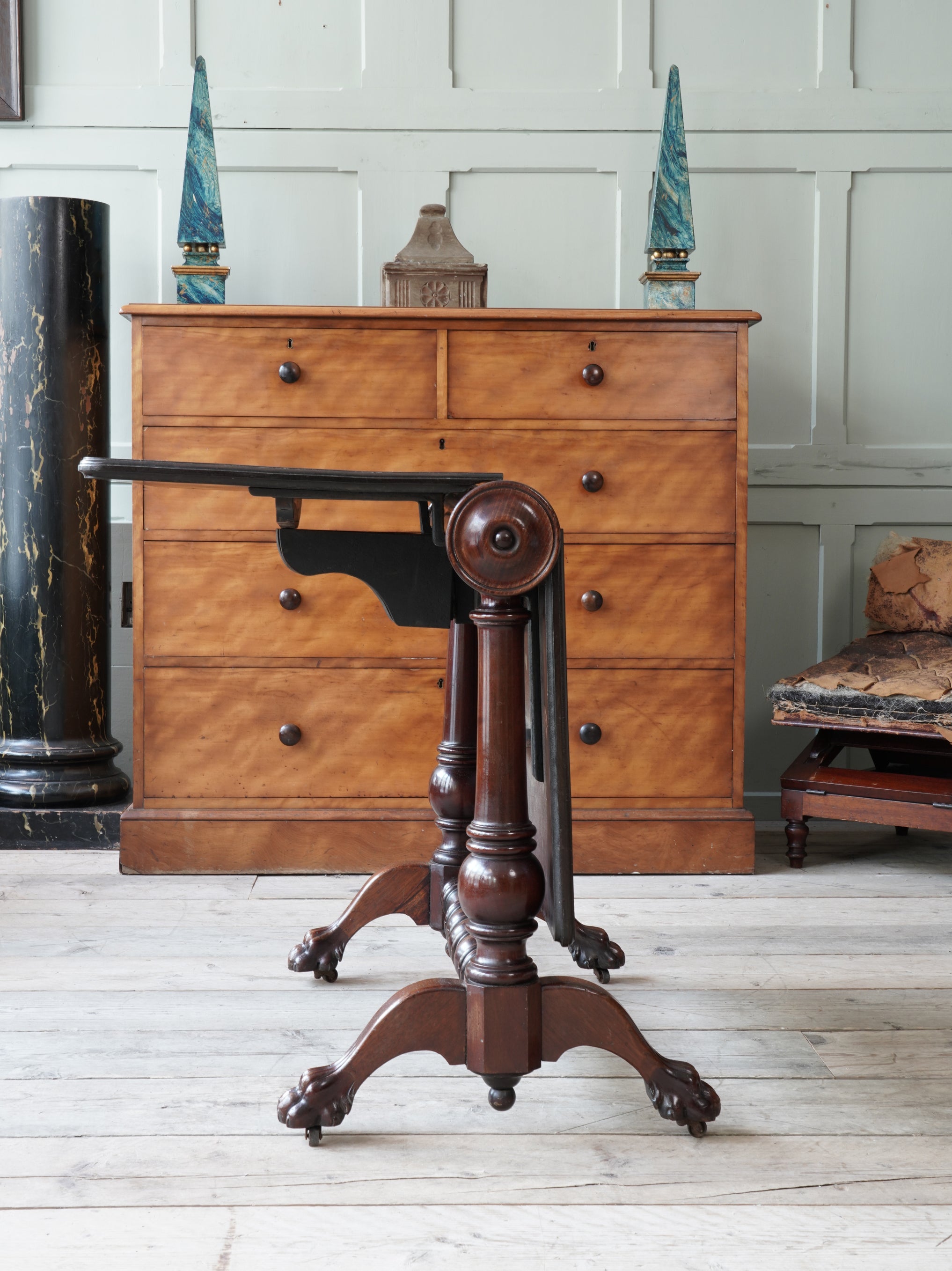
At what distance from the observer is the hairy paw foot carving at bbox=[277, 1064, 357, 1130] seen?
1259 mm

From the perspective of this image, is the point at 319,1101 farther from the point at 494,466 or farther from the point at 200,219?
the point at 200,219

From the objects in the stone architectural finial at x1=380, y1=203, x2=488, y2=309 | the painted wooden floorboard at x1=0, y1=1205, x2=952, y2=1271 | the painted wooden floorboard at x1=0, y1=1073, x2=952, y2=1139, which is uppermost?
the stone architectural finial at x1=380, y1=203, x2=488, y2=309

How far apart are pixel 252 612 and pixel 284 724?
25cm

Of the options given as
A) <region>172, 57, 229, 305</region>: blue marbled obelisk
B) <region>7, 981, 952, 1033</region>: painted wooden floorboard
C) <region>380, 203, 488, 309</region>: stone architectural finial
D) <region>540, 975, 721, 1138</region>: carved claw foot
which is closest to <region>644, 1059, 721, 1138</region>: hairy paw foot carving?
<region>540, 975, 721, 1138</region>: carved claw foot

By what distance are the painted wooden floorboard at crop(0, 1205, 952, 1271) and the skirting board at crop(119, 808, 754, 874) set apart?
1.24 m

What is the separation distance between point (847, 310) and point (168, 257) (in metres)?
1.77

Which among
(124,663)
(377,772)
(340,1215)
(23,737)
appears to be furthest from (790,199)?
(340,1215)

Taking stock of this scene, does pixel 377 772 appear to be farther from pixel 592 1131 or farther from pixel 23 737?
pixel 592 1131

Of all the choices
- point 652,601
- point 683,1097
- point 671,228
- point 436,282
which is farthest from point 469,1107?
point 671,228

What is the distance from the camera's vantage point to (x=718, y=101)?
2.85m

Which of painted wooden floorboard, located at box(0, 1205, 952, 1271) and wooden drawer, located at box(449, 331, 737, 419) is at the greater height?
wooden drawer, located at box(449, 331, 737, 419)

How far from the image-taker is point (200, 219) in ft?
8.08

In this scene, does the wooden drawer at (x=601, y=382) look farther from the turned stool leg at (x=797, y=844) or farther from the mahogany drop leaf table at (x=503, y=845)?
the mahogany drop leaf table at (x=503, y=845)

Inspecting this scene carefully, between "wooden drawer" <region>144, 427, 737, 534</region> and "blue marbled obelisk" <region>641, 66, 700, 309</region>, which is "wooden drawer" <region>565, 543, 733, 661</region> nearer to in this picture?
"wooden drawer" <region>144, 427, 737, 534</region>
